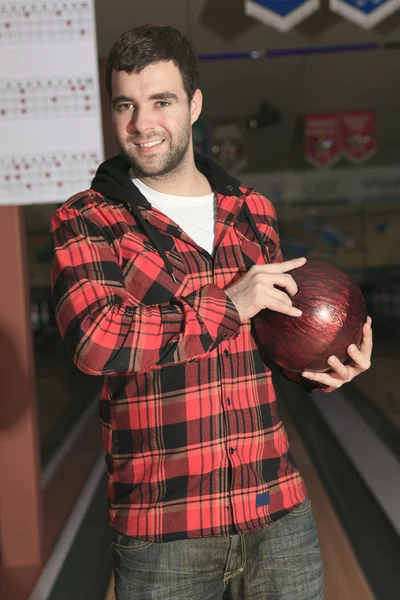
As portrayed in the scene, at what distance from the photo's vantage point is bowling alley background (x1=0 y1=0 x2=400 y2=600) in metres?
2.19

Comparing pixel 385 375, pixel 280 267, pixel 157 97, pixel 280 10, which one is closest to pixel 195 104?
pixel 157 97

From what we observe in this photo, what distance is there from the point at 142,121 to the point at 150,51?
13cm

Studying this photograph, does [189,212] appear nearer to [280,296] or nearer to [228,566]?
[280,296]

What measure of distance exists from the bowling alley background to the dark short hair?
36.7 inches

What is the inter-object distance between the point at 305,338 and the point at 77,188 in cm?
120

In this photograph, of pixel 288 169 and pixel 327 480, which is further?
pixel 288 169

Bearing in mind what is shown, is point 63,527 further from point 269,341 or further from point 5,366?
point 269,341

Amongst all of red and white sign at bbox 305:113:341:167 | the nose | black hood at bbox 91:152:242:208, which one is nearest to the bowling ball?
black hood at bbox 91:152:242:208

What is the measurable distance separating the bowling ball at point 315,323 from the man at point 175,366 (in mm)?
26

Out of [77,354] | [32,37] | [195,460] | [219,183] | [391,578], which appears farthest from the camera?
[391,578]

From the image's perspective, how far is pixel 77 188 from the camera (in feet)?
7.20

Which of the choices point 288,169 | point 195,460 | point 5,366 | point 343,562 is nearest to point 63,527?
point 5,366

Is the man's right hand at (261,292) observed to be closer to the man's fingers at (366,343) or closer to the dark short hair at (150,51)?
the man's fingers at (366,343)

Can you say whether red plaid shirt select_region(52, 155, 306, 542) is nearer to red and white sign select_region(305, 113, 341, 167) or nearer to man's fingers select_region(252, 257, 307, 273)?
man's fingers select_region(252, 257, 307, 273)
